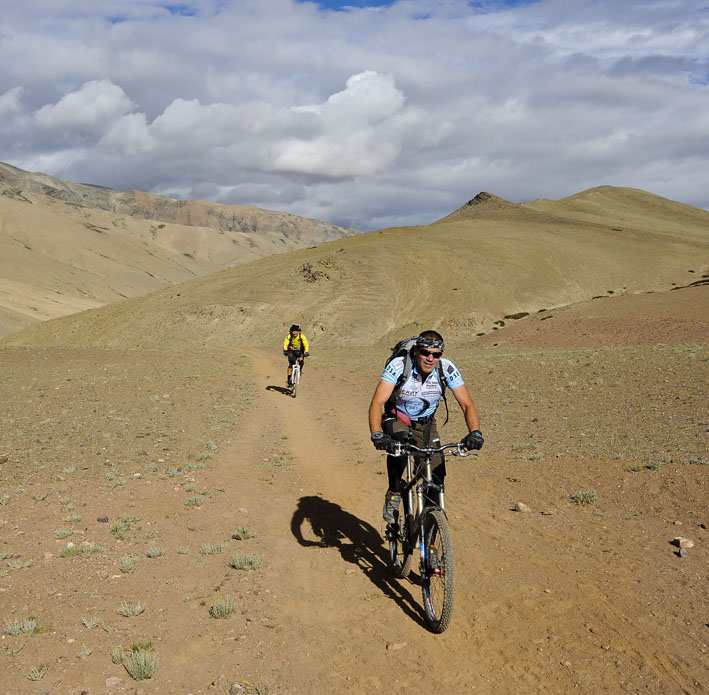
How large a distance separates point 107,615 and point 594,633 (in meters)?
4.89

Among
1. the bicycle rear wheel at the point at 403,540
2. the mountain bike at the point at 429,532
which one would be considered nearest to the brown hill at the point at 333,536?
the bicycle rear wheel at the point at 403,540

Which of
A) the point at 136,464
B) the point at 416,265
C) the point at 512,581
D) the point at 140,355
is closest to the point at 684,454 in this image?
the point at 512,581

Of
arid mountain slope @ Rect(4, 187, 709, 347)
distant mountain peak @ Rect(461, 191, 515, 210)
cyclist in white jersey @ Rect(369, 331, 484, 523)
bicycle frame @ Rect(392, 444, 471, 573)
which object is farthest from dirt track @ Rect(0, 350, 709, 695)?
distant mountain peak @ Rect(461, 191, 515, 210)

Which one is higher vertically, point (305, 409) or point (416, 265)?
point (416, 265)

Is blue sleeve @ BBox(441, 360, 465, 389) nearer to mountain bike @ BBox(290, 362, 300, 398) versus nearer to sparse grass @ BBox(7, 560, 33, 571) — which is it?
sparse grass @ BBox(7, 560, 33, 571)

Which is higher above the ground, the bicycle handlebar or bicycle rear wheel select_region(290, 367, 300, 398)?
the bicycle handlebar

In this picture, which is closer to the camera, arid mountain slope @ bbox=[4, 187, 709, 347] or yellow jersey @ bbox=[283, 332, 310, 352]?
yellow jersey @ bbox=[283, 332, 310, 352]

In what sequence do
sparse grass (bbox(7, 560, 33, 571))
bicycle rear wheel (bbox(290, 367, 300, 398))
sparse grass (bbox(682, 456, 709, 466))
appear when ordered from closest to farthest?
sparse grass (bbox(7, 560, 33, 571)) → sparse grass (bbox(682, 456, 709, 466)) → bicycle rear wheel (bbox(290, 367, 300, 398))

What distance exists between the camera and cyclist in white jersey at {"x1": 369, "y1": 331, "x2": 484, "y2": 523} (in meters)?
6.01

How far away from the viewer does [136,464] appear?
11.9 m

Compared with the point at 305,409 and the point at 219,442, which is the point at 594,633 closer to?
the point at 219,442

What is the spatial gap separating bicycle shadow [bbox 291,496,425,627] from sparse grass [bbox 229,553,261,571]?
867mm

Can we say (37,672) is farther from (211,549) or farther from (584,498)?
(584,498)

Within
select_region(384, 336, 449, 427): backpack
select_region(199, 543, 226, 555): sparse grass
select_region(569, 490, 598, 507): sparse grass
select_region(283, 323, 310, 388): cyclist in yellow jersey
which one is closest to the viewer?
select_region(384, 336, 449, 427): backpack
